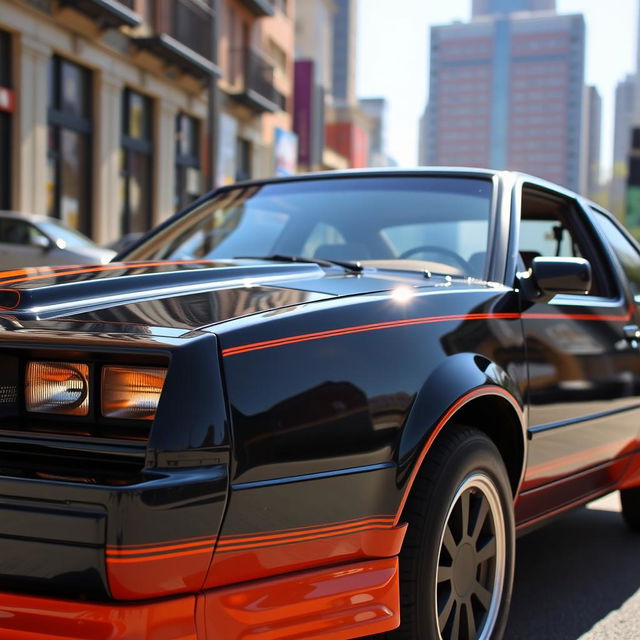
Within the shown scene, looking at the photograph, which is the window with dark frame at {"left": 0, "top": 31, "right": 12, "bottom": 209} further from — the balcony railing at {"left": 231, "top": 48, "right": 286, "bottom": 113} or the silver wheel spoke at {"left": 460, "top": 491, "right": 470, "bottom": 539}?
the silver wheel spoke at {"left": 460, "top": 491, "right": 470, "bottom": 539}

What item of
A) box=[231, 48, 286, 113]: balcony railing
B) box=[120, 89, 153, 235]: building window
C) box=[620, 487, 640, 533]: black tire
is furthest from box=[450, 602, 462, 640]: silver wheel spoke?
box=[231, 48, 286, 113]: balcony railing

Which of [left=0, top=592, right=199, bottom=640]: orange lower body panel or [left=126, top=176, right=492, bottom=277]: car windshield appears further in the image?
[left=126, top=176, right=492, bottom=277]: car windshield

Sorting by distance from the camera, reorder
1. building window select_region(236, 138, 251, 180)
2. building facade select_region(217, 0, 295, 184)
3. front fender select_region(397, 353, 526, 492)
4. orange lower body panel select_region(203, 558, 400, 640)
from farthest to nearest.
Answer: building window select_region(236, 138, 251, 180) → building facade select_region(217, 0, 295, 184) → front fender select_region(397, 353, 526, 492) → orange lower body panel select_region(203, 558, 400, 640)

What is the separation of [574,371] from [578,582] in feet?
3.29

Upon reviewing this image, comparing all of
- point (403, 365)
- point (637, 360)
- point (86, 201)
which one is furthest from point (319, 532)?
point (86, 201)

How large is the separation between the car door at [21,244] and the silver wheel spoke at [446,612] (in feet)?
36.9

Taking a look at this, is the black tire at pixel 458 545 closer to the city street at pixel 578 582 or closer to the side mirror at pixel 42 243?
the city street at pixel 578 582

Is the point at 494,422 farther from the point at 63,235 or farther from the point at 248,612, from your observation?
the point at 63,235

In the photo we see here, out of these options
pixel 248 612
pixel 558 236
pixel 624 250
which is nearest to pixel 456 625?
pixel 248 612

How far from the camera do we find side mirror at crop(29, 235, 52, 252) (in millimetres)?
12625

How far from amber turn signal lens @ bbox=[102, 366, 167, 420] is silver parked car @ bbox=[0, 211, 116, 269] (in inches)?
437

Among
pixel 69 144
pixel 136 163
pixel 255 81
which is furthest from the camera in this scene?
pixel 255 81

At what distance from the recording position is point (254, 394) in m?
1.79

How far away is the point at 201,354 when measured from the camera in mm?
1745
